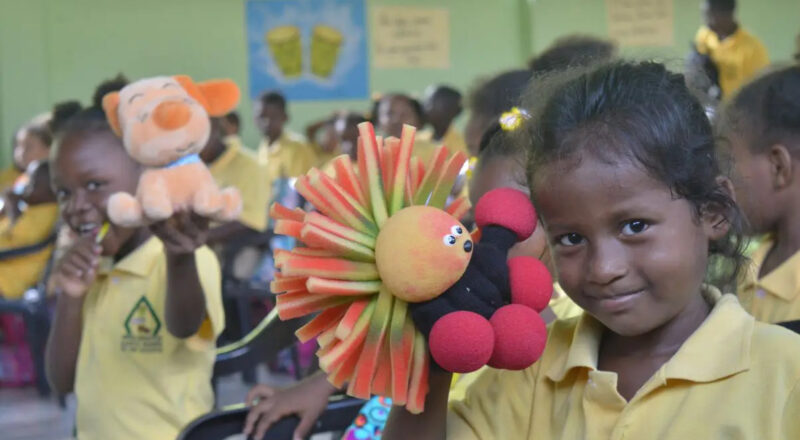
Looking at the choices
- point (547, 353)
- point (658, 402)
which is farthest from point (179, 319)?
point (658, 402)

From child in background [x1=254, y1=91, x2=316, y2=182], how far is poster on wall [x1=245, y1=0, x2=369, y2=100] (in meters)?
0.65

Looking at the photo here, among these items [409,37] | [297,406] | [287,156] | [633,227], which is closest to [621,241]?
[633,227]

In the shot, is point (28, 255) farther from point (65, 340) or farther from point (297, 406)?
point (297, 406)

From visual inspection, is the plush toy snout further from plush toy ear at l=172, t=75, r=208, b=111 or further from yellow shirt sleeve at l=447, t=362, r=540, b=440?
yellow shirt sleeve at l=447, t=362, r=540, b=440

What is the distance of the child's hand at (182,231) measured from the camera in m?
1.36

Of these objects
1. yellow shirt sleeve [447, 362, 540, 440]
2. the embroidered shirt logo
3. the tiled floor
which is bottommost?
the tiled floor

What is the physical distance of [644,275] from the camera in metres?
0.91

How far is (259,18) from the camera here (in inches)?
256

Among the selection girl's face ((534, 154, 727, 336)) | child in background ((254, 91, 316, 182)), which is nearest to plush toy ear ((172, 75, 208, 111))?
girl's face ((534, 154, 727, 336))

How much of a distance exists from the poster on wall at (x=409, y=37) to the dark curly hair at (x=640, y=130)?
5.48 m

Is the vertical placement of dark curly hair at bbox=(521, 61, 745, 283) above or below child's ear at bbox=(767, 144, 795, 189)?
above

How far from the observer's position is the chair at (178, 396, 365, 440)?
1.33 metres

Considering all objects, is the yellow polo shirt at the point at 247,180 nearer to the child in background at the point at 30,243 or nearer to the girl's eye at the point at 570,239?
the child in background at the point at 30,243

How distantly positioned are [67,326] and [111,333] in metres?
0.08
